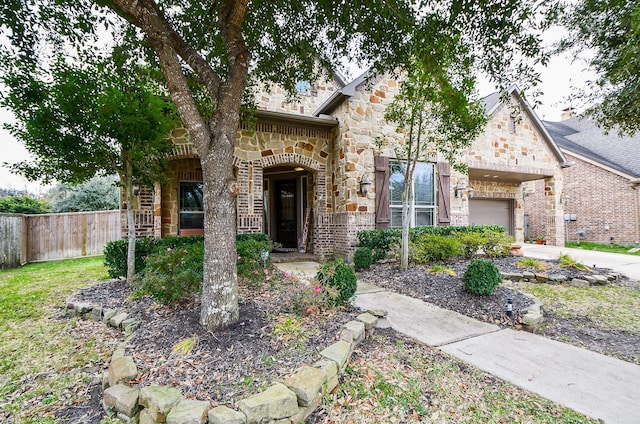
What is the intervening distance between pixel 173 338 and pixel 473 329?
3.22 metres

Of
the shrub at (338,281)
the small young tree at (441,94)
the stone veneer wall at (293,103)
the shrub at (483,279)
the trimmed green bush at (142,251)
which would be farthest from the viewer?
the stone veneer wall at (293,103)

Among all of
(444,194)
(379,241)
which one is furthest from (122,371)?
(444,194)

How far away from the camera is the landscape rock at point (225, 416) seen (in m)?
1.70

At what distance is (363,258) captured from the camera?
654cm

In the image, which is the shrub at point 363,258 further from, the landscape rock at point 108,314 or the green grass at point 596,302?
the landscape rock at point 108,314

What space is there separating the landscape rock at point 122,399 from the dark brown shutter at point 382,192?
634cm

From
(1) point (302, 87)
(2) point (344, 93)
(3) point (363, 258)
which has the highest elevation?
(1) point (302, 87)

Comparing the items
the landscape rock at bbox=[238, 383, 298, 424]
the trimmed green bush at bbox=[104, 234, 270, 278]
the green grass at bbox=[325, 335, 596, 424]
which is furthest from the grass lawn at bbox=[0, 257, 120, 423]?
the green grass at bbox=[325, 335, 596, 424]

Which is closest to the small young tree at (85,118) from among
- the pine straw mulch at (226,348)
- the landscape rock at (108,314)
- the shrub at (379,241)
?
the landscape rock at (108,314)

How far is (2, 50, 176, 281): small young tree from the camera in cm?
398

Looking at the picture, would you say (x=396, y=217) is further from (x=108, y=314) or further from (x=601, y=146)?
(x=601, y=146)

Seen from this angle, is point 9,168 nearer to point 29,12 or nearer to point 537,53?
point 29,12

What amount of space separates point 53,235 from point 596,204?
21.0 metres

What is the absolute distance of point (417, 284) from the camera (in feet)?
17.1
